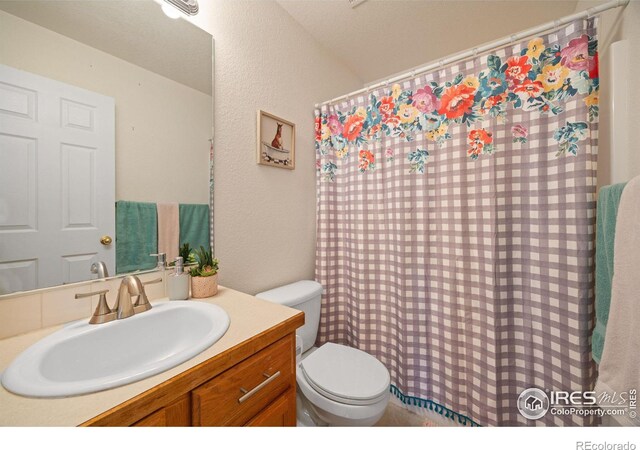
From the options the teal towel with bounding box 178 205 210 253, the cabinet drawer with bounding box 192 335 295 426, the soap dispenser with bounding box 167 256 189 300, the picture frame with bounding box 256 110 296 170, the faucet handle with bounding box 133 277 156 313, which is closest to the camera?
the cabinet drawer with bounding box 192 335 295 426

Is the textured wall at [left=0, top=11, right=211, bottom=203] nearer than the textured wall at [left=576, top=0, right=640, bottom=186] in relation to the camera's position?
Yes

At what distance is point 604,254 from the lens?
32.1 inches

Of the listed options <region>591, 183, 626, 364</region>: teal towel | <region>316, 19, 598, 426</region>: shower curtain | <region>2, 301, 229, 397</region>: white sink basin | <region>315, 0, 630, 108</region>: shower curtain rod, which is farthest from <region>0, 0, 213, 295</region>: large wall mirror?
<region>591, 183, 626, 364</region>: teal towel

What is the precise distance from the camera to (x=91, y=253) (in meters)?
0.79

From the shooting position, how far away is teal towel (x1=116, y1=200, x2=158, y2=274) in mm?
854

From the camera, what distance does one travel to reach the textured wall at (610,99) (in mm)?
809

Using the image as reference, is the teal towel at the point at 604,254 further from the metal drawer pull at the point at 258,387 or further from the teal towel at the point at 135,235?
the teal towel at the point at 135,235

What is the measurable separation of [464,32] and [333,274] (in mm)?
1812

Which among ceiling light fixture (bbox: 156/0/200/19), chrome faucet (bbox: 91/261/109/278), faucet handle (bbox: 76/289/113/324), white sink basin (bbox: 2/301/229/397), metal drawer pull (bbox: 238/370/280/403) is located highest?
ceiling light fixture (bbox: 156/0/200/19)

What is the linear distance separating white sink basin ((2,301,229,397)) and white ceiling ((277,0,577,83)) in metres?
1.73

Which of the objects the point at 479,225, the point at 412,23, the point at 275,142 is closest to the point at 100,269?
the point at 275,142

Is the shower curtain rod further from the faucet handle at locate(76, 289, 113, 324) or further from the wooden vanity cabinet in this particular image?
the faucet handle at locate(76, 289, 113, 324)

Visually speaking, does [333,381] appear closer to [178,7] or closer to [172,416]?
[172,416]

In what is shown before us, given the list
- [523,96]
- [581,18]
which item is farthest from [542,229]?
[581,18]
